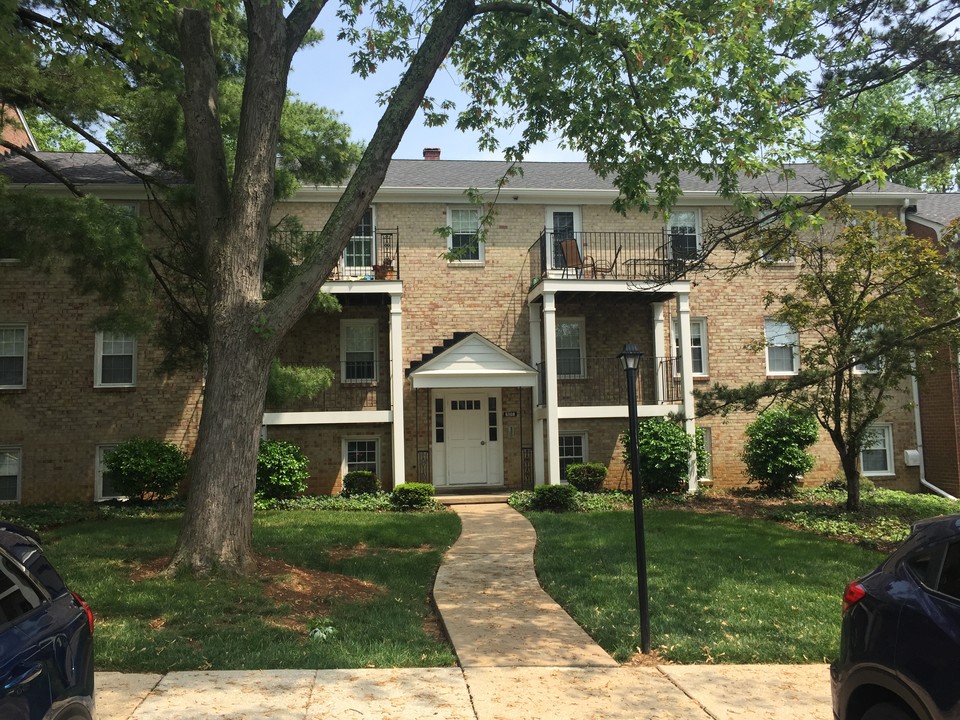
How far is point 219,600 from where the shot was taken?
7023 mm

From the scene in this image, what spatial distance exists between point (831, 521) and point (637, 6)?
376 inches

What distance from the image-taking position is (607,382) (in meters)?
18.2

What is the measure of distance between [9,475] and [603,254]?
14.6m

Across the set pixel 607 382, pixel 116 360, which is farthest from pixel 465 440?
pixel 116 360

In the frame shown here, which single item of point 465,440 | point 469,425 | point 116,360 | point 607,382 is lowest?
point 465,440

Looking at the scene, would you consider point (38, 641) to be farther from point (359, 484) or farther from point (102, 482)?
point (102, 482)

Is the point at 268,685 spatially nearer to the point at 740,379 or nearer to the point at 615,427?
the point at 615,427

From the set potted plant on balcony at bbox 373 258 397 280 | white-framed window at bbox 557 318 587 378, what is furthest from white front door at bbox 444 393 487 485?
potted plant on balcony at bbox 373 258 397 280

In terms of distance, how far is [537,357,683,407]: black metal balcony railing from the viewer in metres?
17.8

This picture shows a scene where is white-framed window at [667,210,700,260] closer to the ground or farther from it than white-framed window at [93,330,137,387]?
farther from it

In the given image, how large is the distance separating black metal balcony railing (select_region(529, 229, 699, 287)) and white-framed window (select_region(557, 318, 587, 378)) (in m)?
1.42

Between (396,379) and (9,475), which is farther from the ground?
(396,379)

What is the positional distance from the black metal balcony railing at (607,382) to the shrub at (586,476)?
169 cm

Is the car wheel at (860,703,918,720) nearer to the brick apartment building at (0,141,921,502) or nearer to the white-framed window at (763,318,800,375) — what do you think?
the brick apartment building at (0,141,921,502)
